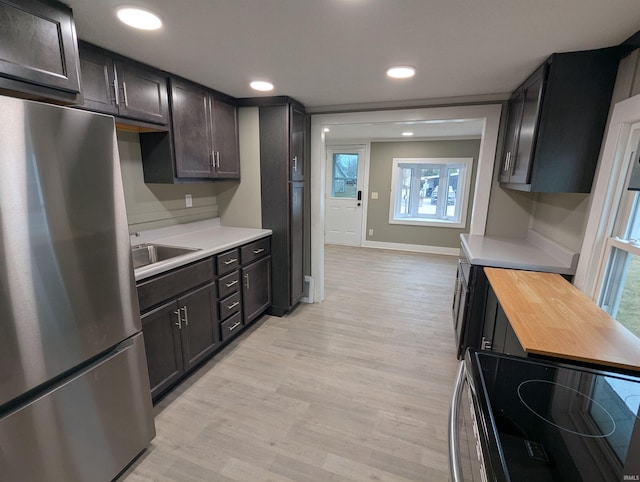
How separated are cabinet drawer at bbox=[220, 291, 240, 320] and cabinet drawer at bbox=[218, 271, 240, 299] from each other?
0.05 m

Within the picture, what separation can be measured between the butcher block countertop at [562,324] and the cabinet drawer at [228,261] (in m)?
1.92

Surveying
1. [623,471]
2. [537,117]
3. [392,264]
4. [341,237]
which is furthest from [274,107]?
[341,237]

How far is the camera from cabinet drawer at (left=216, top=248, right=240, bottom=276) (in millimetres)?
2365

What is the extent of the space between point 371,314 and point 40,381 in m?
2.76

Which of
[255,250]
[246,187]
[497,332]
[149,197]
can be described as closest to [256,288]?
[255,250]

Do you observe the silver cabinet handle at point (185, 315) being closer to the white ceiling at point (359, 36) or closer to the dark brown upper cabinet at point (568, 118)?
the white ceiling at point (359, 36)

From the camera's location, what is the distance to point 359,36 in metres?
1.50

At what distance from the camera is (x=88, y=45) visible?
5.32ft

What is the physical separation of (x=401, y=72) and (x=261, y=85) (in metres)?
1.10

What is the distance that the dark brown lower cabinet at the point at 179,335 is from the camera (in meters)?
1.83

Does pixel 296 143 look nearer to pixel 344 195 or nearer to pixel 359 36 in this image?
pixel 359 36

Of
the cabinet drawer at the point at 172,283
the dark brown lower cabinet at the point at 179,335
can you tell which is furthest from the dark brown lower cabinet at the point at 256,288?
the cabinet drawer at the point at 172,283

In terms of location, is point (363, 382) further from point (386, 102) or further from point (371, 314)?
point (386, 102)

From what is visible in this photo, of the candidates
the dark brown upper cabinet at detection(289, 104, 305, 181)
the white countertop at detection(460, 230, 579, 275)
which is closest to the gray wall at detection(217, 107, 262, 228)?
the dark brown upper cabinet at detection(289, 104, 305, 181)
